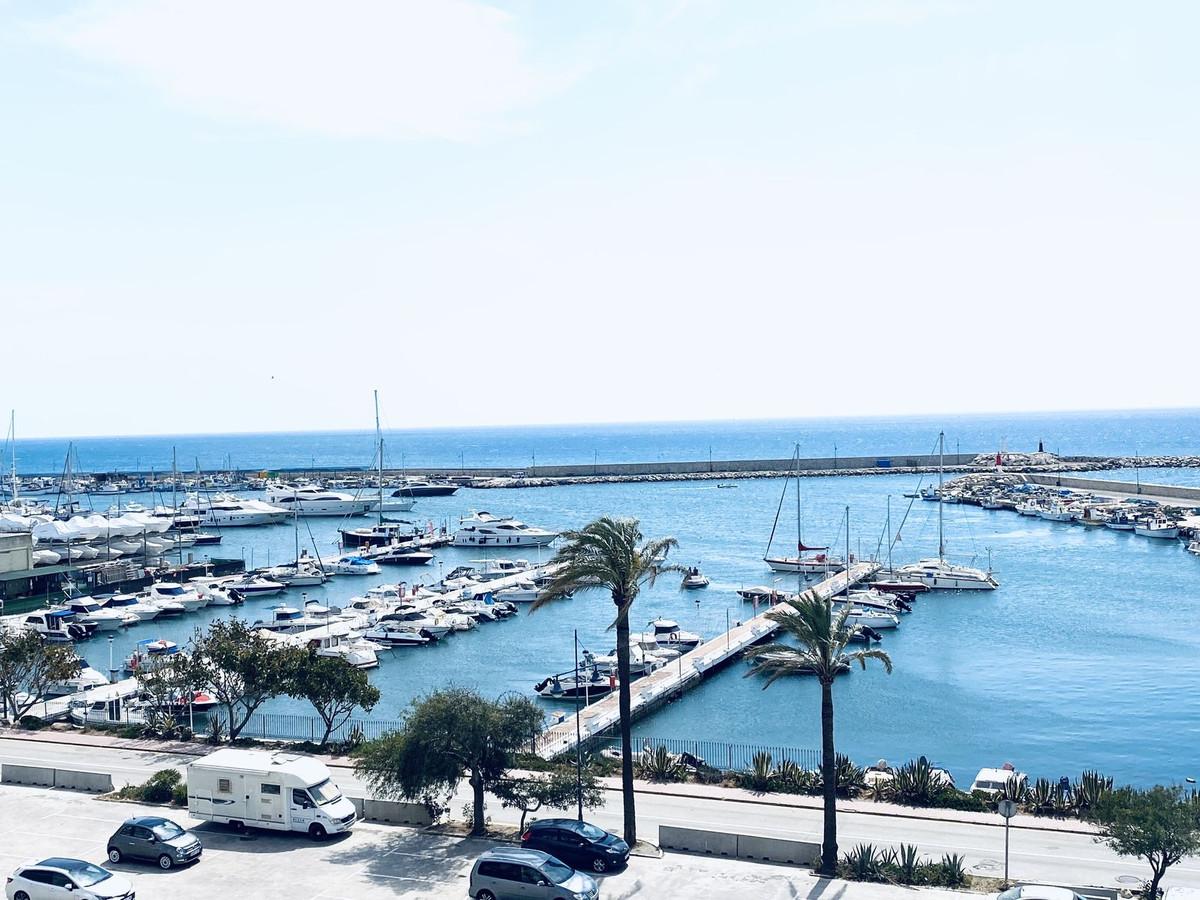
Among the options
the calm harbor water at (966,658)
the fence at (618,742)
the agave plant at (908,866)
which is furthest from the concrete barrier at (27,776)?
the agave plant at (908,866)

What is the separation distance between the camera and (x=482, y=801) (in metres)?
27.8

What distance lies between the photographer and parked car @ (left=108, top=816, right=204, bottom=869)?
2511 cm

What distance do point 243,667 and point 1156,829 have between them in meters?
27.8

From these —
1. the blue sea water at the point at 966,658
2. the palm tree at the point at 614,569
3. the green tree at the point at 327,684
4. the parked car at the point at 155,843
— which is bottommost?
the blue sea water at the point at 966,658

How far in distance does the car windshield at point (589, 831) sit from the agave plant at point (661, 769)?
7.99 metres

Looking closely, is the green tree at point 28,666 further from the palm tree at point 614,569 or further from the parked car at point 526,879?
the parked car at point 526,879

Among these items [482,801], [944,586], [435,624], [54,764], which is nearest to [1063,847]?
[482,801]

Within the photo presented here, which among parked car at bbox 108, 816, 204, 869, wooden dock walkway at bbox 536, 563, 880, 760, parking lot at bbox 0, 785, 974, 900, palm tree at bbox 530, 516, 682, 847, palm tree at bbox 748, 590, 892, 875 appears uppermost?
palm tree at bbox 530, 516, 682, 847

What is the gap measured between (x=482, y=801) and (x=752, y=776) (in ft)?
29.4

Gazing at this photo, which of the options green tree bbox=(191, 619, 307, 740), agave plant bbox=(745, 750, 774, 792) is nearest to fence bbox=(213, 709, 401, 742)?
green tree bbox=(191, 619, 307, 740)

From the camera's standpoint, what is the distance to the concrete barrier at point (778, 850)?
83.7 feet

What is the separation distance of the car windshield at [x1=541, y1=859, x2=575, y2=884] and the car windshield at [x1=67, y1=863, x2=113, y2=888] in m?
9.24

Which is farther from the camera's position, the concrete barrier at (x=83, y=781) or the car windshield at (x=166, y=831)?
the concrete barrier at (x=83, y=781)

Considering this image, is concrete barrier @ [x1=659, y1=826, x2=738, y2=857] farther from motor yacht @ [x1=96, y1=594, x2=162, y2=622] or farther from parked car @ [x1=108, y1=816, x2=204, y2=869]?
Result: motor yacht @ [x1=96, y1=594, x2=162, y2=622]
